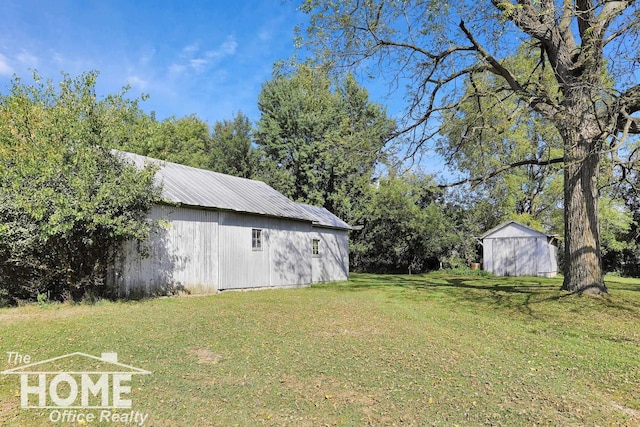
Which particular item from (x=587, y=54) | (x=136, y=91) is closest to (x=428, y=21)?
(x=587, y=54)

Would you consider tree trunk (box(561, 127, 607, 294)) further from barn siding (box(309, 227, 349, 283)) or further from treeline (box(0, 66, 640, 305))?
barn siding (box(309, 227, 349, 283))

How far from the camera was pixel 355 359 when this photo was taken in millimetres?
5574

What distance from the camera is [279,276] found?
15617 millimetres

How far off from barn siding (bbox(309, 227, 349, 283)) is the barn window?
3.38 meters

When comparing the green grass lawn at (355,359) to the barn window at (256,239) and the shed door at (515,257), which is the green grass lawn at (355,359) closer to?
the barn window at (256,239)

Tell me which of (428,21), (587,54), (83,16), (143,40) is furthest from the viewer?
(143,40)

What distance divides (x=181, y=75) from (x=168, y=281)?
394 inches

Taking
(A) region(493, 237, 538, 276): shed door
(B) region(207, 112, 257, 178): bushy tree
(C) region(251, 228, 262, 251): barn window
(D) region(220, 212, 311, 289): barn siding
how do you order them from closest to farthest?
(D) region(220, 212, 311, 289): barn siding, (C) region(251, 228, 262, 251): barn window, (A) region(493, 237, 538, 276): shed door, (B) region(207, 112, 257, 178): bushy tree

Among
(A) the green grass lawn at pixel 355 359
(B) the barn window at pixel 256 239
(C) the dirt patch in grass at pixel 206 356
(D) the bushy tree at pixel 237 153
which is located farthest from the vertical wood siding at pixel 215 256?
(D) the bushy tree at pixel 237 153

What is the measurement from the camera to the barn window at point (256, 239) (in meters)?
14.5

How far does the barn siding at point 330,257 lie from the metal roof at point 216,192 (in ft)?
3.68

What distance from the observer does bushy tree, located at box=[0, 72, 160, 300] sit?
8.32 meters

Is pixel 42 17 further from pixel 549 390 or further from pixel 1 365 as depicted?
pixel 549 390

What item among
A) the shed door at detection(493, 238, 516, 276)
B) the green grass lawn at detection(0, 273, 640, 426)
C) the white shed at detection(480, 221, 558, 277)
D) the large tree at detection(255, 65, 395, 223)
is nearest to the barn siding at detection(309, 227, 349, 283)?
the green grass lawn at detection(0, 273, 640, 426)
